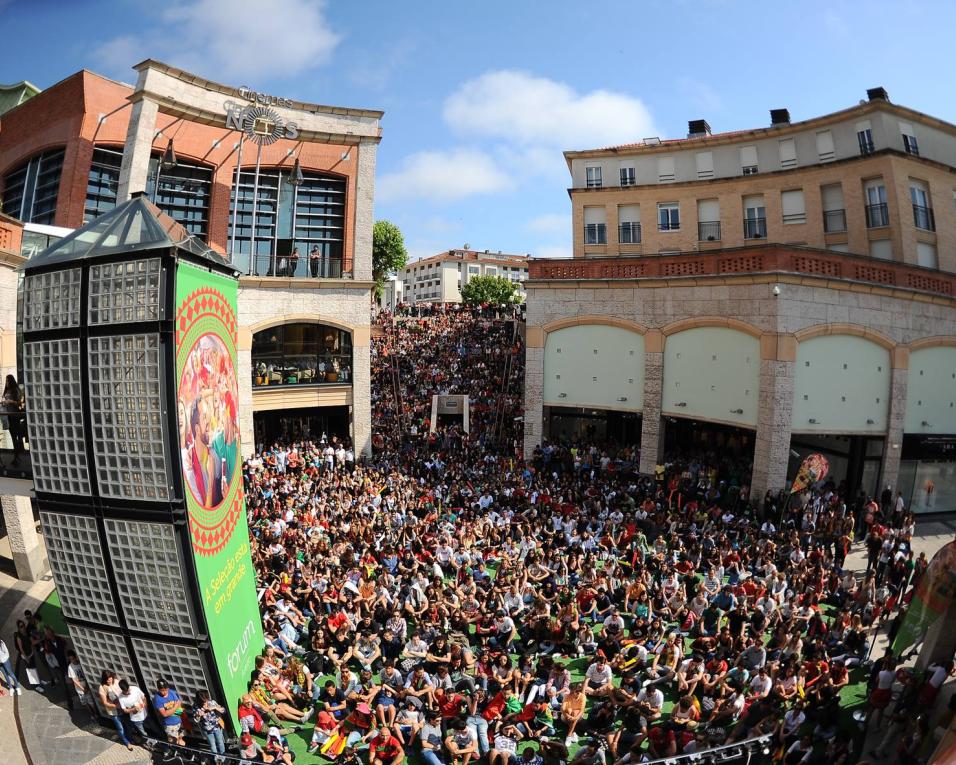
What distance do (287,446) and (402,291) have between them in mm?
88416

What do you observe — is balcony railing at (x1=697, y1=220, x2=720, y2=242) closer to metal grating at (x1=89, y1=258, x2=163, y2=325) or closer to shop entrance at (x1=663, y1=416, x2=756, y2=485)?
shop entrance at (x1=663, y1=416, x2=756, y2=485)

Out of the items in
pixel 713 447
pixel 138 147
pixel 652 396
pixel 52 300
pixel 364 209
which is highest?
pixel 138 147

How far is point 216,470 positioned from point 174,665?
10.4ft

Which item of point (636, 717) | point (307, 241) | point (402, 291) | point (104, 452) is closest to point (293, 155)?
point (307, 241)

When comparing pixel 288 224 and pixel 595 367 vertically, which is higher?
pixel 288 224

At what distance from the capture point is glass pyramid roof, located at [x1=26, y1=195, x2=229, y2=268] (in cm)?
909

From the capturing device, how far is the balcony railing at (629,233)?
30.6m

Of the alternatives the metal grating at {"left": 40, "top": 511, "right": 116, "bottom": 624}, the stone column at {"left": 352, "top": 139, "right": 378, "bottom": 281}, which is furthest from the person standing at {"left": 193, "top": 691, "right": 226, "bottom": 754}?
the stone column at {"left": 352, "top": 139, "right": 378, "bottom": 281}

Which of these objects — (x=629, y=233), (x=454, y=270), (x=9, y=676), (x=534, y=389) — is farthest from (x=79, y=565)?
(x=454, y=270)

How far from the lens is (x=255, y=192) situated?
25.8 m

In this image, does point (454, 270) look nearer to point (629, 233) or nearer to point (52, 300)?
point (629, 233)

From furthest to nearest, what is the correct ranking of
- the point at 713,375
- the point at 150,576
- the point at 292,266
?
the point at 292,266
the point at 713,375
the point at 150,576

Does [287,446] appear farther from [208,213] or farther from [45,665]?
[45,665]

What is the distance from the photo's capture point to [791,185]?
2773 centimetres
